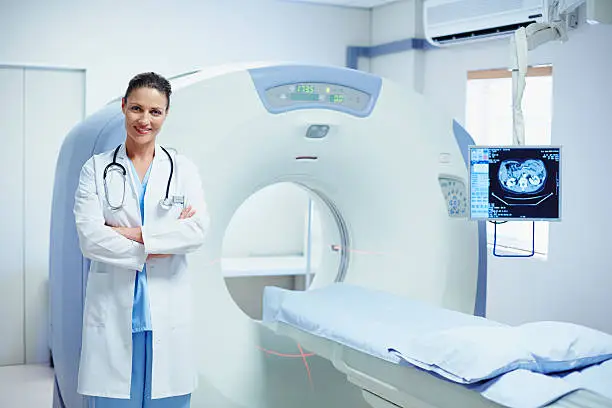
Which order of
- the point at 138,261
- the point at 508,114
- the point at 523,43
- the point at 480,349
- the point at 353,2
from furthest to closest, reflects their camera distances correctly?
the point at 353,2 < the point at 508,114 < the point at 523,43 < the point at 138,261 < the point at 480,349

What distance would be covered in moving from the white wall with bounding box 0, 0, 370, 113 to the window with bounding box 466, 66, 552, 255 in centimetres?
93

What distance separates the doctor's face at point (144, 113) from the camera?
6.62 ft

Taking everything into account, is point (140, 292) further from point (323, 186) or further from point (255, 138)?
point (323, 186)

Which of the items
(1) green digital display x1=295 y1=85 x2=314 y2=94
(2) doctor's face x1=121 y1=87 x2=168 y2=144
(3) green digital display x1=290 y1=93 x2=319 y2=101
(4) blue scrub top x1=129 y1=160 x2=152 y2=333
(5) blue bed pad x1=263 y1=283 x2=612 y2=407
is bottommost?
(5) blue bed pad x1=263 y1=283 x2=612 y2=407

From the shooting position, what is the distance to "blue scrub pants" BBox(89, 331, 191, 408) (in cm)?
205

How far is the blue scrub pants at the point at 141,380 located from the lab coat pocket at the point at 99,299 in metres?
0.09

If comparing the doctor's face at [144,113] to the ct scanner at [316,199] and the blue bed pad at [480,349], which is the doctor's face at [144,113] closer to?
the ct scanner at [316,199]

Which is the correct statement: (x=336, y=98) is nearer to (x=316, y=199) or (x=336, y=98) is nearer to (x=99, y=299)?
(x=316, y=199)

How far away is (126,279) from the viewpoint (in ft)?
6.63

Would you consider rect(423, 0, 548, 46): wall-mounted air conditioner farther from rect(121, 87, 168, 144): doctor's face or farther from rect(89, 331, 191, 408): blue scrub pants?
rect(89, 331, 191, 408): blue scrub pants

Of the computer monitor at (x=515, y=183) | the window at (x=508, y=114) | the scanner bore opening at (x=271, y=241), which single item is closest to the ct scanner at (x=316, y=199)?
the computer monitor at (x=515, y=183)

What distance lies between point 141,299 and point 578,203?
2113mm

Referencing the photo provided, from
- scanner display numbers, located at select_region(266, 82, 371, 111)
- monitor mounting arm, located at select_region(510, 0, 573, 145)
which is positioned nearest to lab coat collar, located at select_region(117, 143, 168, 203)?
scanner display numbers, located at select_region(266, 82, 371, 111)

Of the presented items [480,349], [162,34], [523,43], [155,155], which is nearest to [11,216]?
[162,34]
